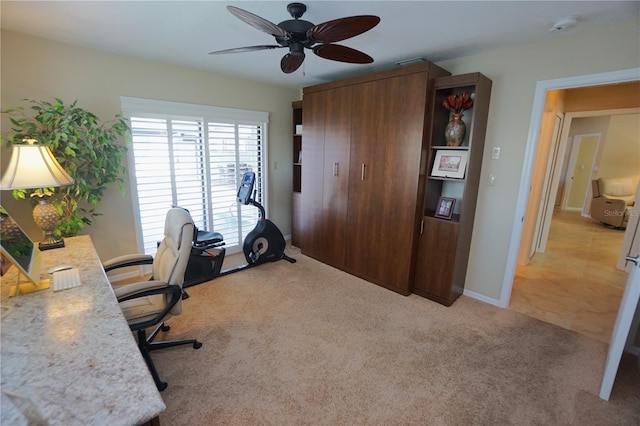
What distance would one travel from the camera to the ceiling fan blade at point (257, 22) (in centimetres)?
146

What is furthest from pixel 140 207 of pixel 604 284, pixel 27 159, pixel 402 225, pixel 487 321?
pixel 604 284

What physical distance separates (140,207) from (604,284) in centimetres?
542

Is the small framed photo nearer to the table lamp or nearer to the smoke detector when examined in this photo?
the smoke detector

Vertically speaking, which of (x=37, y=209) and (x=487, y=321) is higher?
(x=37, y=209)

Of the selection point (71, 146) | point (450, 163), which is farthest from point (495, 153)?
point (71, 146)

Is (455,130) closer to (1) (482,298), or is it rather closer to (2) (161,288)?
(1) (482,298)

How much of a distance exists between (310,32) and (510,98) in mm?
1994

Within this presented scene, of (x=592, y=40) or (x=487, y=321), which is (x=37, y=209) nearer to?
(x=487, y=321)

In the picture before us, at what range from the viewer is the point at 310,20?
82.9 inches

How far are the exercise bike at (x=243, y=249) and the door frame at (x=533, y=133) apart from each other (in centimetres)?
242

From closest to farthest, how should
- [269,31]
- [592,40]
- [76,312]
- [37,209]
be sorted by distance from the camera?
[76,312]
[269,31]
[37,209]
[592,40]

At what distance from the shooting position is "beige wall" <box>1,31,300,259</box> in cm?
243

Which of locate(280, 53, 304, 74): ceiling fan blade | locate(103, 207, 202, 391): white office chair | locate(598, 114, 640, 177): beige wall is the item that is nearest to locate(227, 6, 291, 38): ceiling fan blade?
locate(280, 53, 304, 74): ceiling fan blade

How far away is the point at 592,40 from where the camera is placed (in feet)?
7.11
